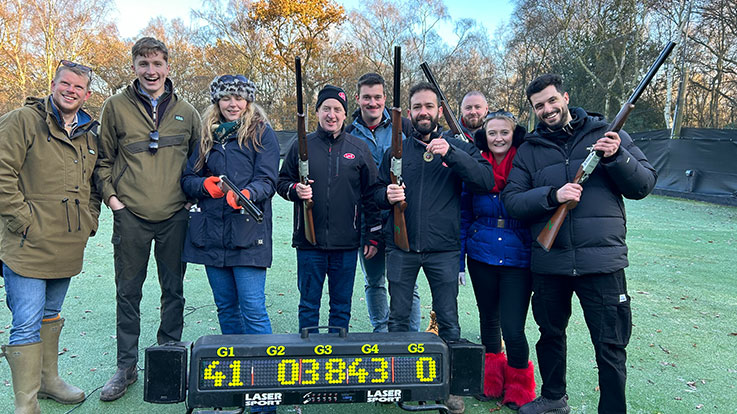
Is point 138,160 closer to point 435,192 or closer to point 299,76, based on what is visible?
point 299,76

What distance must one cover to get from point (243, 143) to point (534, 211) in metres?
1.90

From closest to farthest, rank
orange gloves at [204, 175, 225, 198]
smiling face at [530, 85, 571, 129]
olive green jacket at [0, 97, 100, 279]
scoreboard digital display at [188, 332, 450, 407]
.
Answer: scoreboard digital display at [188, 332, 450, 407] → olive green jacket at [0, 97, 100, 279] → smiling face at [530, 85, 571, 129] → orange gloves at [204, 175, 225, 198]

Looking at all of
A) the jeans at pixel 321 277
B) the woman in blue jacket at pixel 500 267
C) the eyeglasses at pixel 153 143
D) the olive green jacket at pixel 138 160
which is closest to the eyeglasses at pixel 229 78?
the olive green jacket at pixel 138 160

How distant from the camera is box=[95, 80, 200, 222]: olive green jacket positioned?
10.3ft

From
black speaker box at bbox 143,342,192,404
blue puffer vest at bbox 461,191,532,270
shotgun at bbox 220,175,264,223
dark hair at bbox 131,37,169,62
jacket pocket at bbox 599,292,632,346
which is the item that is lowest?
black speaker box at bbox 143,342,192,404

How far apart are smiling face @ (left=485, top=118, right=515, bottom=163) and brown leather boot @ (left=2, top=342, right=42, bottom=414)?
3.15 metres

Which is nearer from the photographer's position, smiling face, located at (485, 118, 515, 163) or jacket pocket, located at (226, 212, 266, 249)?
jacket pocket, located at (226, 212, 266, 249)

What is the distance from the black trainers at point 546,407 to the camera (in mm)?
2945

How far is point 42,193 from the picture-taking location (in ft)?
9.33

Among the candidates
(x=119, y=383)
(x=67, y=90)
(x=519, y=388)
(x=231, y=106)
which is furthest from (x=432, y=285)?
(x=67, y=90)

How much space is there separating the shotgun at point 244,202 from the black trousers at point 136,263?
0.63 meters

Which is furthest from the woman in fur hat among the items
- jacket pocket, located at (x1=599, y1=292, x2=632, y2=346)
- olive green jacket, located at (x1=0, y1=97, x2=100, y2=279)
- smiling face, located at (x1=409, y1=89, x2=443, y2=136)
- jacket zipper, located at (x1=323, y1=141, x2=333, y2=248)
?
jacket pocket, located at (x1=599, y1=292, x2=632, y2=346)

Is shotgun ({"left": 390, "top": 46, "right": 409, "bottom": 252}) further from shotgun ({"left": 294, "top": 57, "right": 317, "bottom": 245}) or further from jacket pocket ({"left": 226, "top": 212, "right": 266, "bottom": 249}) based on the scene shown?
jacket pocket ({"left": 226, "top": 212, "right": 266, "bottom": 249})

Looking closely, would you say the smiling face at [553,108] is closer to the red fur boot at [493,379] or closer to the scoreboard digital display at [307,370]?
the scoreboard digital display at [307,370]
